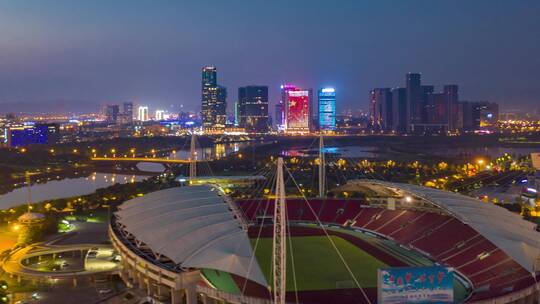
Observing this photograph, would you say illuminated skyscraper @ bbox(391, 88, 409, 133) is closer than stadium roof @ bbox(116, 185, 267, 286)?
No

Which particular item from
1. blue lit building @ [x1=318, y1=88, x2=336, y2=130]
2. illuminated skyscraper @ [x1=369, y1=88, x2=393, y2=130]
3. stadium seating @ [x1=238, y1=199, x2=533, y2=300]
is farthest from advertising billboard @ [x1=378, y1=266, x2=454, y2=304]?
illuminated skyscraper @ [x1=369, y1=88, x2=393, y2=130]

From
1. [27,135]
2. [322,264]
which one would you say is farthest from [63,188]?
[27,135]

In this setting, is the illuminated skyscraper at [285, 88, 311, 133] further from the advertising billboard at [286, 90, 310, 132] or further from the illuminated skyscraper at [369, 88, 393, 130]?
the illuminated skyscraper at [369, 88, 393, 130]

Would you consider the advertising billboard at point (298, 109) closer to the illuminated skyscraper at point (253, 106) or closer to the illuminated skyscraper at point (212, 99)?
the illuminated skyscraper at point (253, 106)

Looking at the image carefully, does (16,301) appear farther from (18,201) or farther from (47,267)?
(18,201)

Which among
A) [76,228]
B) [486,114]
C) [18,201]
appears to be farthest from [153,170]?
[486,114]

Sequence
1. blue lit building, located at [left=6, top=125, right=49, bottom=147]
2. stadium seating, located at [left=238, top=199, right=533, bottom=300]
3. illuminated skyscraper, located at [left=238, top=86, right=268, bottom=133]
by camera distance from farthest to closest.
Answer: illuminated skyscraper, located at [left=238, top=86, right=268, bottom=133], blue lit building, located at [left=6, top=125, right=49, bottom=147], stadium seating, located at [left=238, top=199, right=533, bottom=300]

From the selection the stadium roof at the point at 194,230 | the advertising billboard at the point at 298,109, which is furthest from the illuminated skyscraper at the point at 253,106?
the stadium roof at the point at 194,230
